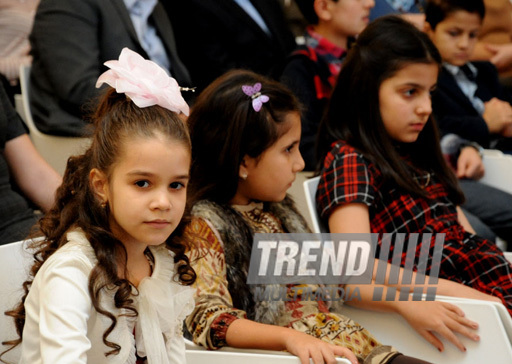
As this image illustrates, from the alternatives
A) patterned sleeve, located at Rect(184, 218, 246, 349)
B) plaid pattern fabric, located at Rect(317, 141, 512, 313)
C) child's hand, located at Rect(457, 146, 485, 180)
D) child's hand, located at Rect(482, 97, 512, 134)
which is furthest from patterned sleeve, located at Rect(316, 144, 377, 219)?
child's hand, located at Rect(482, 97, 512, 134)

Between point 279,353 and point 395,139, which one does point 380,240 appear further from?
point 279,353

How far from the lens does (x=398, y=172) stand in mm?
2051

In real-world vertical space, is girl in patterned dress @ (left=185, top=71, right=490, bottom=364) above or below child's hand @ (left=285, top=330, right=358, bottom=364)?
above

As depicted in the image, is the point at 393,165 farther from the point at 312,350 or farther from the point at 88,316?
the point at 88,316

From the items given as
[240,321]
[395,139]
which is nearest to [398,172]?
[395,139]

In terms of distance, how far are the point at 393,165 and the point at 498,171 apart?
0.87 m

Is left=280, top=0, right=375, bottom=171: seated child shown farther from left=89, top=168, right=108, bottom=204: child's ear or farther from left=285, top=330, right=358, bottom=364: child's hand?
left=89, top=168, right=108, bottom=204: child's ear

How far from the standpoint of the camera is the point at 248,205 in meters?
1.81

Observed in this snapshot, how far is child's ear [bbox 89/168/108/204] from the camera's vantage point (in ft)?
4.31

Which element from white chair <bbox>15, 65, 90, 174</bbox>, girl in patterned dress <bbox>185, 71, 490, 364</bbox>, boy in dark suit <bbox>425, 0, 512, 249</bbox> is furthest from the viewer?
boy in dark suit <bbox>425, 0, 512, 249</bbox>

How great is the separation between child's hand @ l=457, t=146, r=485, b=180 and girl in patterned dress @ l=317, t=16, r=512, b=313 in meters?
0.51

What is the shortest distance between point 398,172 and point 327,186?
0.23 metres

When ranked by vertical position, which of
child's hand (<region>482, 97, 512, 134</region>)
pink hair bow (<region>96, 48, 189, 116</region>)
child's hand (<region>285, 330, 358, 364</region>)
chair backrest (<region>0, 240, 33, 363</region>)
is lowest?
chair backrest (<region>0, 240, 33, 363</region>)

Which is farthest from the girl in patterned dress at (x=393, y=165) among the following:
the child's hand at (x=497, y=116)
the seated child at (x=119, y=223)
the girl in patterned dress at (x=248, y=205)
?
the child's hand at (x=497, y=116)
